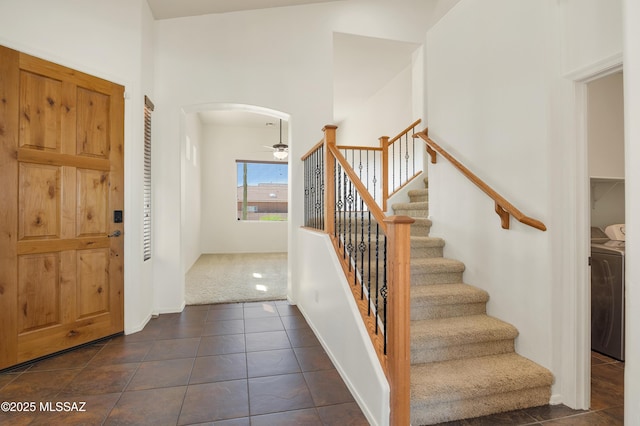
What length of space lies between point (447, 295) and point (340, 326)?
885 mm

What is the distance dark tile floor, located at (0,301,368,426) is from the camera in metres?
1.94

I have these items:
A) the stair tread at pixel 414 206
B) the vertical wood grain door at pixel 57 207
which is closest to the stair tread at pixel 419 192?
the stair tread at pixel 414 206

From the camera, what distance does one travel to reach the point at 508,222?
239 cm

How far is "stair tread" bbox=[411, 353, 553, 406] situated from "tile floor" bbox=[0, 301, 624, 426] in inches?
6.7

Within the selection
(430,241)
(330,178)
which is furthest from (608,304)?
(330,178)

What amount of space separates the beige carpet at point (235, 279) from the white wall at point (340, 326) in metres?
1.18

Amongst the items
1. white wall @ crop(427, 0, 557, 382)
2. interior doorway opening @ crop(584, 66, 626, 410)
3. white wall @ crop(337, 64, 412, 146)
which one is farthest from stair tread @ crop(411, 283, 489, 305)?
white wall @ crop(337, 64, 412, 146)

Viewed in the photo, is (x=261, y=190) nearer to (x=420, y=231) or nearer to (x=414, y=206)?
(x=414, y=206)

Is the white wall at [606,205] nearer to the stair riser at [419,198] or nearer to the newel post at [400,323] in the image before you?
the stair riser at [419,198]

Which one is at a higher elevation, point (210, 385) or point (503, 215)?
point (503, 215)

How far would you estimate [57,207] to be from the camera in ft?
8.96

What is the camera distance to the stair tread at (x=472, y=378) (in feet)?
6.24

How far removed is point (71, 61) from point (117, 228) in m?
1.52

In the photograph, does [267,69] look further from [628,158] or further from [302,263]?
[628,158]
